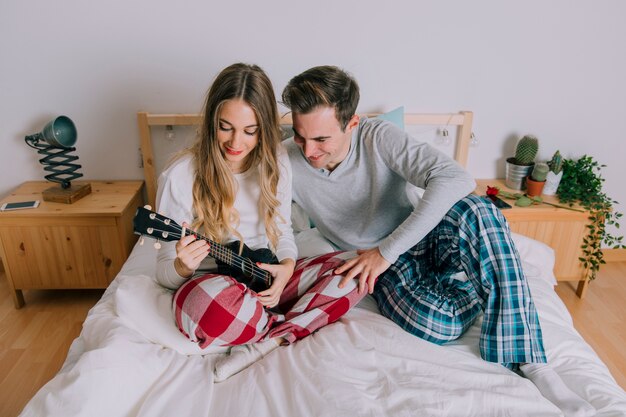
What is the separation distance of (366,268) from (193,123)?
1038mm

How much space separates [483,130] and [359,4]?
2.62 feet

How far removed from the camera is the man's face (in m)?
1.27

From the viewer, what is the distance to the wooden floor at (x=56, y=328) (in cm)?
160

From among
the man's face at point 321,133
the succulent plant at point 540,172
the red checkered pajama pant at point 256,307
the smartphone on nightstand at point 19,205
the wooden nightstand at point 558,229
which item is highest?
the man's face at point 321,133

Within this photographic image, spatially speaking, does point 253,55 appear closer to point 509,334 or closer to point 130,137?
point 130,137

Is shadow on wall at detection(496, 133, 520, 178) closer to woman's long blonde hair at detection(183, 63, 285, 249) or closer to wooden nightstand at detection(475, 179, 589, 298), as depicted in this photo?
wooden nightstand at detection(475, 179, 589, 298)

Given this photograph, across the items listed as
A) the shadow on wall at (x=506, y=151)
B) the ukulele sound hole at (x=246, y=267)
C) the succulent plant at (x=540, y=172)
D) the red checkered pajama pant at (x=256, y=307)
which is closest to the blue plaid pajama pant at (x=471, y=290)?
the red checkered pajama pant at (x=256, y=307)

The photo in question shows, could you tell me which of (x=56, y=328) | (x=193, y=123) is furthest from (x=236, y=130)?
(x=56, y=328)

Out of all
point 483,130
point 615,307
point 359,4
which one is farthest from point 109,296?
point 615,307

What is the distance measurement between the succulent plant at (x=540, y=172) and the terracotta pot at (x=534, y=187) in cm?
1

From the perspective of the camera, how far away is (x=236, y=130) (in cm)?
123

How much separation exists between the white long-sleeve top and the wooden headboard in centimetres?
57

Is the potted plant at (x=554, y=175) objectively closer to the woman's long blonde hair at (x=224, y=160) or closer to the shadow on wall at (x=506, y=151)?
the shadow on wall at (x=506, y=151)

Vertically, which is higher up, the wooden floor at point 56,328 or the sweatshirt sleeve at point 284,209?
the sweatshirt sleeve at point 284,209
